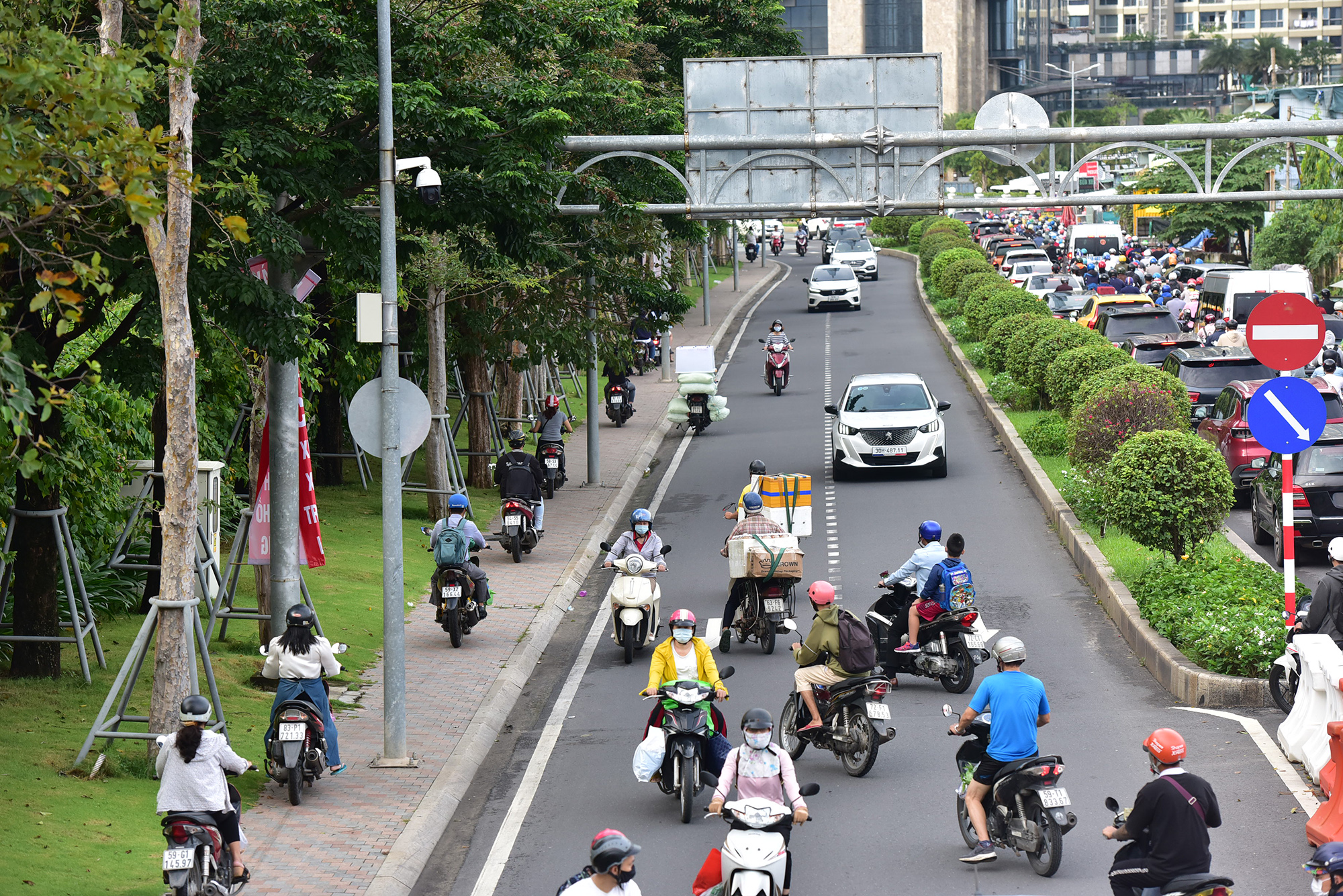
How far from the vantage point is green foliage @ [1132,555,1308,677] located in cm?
1355

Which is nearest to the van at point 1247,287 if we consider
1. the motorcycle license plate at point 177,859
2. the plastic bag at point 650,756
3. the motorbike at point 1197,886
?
the plastic bag at point 650,756

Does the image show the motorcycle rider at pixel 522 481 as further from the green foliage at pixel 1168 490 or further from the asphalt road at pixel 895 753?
the green foliage at pixel 1168 490

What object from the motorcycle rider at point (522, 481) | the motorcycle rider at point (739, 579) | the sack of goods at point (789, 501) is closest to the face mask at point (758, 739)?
the motorcycle rider at point (739, 579)

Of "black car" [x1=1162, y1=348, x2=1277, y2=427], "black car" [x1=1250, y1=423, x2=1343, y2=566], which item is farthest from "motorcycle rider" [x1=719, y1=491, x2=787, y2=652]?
"black car" [x1=1162, y1=348, x2=1277, y2=427]

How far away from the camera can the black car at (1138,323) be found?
116 feet

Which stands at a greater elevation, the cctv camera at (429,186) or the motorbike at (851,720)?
the cctv camera at (429,186)

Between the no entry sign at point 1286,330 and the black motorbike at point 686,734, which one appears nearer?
the black motorbike at point 686,734

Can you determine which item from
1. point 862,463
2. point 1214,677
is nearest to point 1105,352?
point 862,463

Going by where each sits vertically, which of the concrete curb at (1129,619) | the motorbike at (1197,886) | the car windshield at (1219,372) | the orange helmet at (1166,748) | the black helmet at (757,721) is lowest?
the concrete curb at (1129,619)

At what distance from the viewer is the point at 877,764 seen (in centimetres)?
1234

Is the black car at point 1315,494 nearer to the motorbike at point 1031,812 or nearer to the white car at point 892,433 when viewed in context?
the white car at point 892,433

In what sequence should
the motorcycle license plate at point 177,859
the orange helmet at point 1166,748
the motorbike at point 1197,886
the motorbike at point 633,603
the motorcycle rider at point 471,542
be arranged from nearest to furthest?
the motorbike at point 1197,886, the orange helmet at point 1166,748, the motorcycle license plate at point 177,859, the motorbike at point 633,603, the motorcycle rider at point 471,542

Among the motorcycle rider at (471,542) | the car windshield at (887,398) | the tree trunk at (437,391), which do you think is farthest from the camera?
the car windshield at (887,398)

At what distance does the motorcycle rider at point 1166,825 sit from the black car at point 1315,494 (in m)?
11.1
